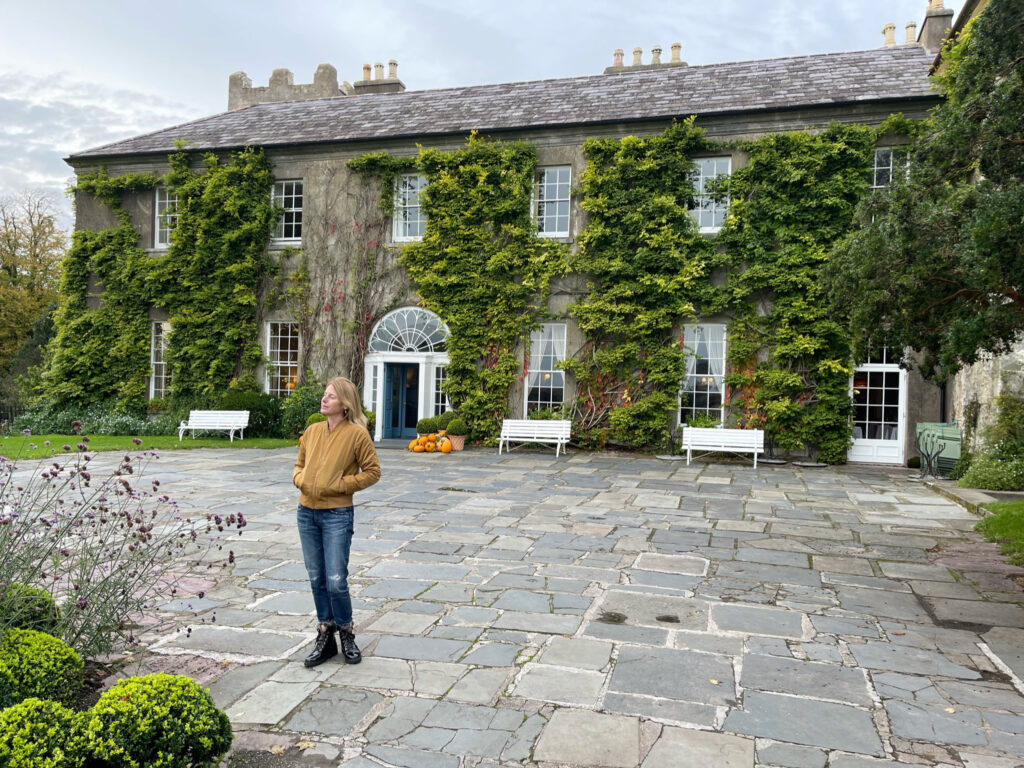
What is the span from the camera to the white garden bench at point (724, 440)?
46.1 feet

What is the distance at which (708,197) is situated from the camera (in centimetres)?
1555

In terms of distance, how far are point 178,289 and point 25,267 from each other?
20.4 meters

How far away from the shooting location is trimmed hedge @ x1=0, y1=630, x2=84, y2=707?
3.12 meters

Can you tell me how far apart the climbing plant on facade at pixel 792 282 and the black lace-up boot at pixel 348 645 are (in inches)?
478

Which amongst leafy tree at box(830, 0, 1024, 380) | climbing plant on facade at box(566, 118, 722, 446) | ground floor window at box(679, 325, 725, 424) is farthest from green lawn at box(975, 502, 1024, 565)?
climbing plant on facade at box(566, 118, 722, 446)

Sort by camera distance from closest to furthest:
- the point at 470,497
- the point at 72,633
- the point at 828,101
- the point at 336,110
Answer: the point at 72,633, the point at 470,497, the point at 828,101, the point at 336,110

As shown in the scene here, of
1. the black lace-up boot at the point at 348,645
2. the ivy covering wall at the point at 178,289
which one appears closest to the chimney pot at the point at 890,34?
the ivy covering wall at the point at 178,289

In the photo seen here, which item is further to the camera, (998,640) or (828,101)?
(828,101)

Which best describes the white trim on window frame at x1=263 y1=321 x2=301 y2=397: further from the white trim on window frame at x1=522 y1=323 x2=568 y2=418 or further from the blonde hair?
the blonde hair

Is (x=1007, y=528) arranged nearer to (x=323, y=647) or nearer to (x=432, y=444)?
(x=323, y=647)

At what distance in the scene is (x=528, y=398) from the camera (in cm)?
1661

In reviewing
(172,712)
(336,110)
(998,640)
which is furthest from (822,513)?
(336,110)

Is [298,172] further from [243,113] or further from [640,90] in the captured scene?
[640,90]

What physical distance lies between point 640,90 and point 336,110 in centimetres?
837
